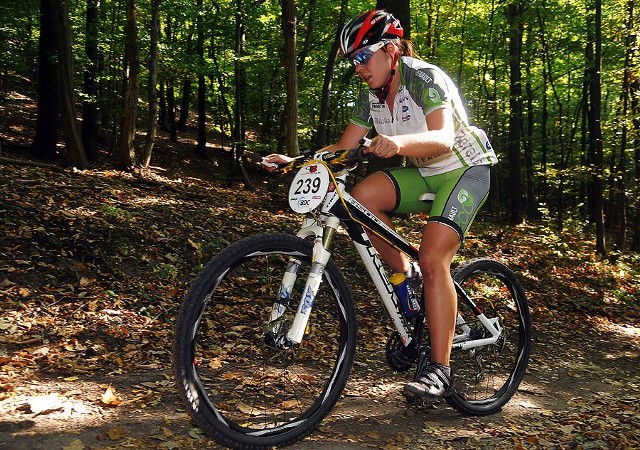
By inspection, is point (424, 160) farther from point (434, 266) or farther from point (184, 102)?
point (184, 102)

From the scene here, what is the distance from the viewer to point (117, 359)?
3.76m

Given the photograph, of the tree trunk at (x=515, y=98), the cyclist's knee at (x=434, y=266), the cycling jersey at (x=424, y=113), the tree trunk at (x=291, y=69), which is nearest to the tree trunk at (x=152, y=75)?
the tree trunk at (x=291, y=69)

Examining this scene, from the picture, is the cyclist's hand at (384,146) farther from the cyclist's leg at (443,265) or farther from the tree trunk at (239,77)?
the tree trunk at (239,77)

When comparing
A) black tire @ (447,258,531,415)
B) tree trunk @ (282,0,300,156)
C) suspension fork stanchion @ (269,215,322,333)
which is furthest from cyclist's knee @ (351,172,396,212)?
tree trunk @ (282,0,300,156)

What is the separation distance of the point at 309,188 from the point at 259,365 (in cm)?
127

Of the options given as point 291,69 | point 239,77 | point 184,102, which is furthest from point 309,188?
point 184,102

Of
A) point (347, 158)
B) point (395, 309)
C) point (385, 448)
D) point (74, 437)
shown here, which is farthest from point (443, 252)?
point (74, 437)

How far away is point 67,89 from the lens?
917cm

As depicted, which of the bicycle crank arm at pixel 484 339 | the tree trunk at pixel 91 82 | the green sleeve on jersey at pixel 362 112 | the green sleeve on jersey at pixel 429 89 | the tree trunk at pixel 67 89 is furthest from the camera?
the tree trunk at pixel 91 82

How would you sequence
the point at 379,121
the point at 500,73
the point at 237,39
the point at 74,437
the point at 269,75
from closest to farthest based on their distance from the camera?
the point at 74,437, the point at 379,121, the point at 237,39, the point at 269,75, the point at 500,73

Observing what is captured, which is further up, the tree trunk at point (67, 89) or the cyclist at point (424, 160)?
the tree trunk at point (67, 89)

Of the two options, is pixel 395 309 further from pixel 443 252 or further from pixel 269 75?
pixel 269 75

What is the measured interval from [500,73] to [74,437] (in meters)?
23.3

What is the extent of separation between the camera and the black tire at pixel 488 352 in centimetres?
382
